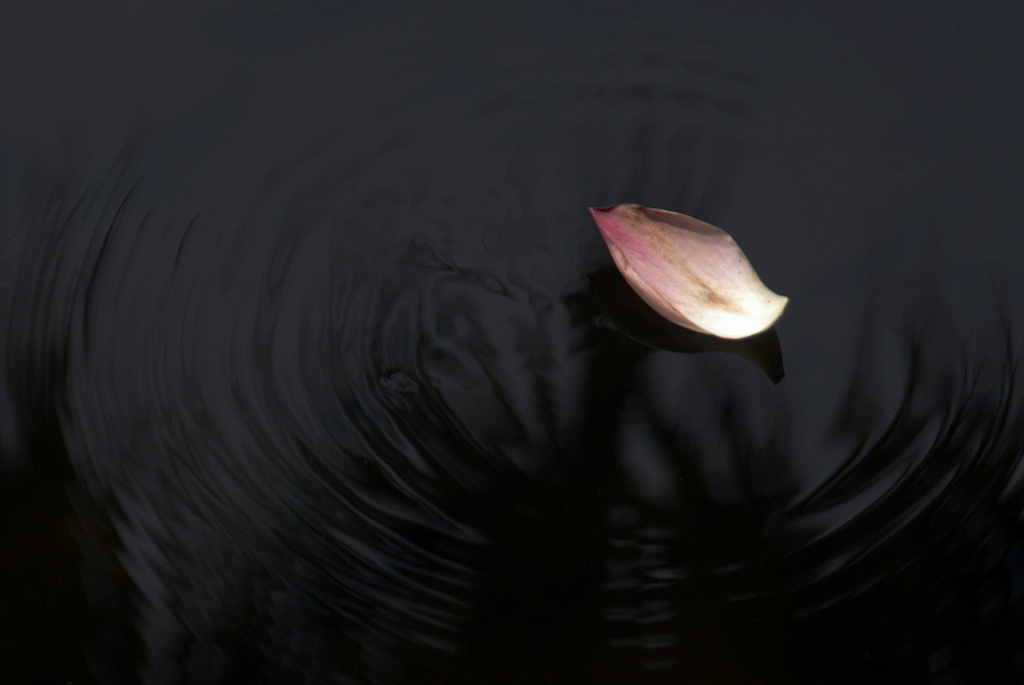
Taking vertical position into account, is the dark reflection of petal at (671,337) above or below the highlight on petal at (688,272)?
below

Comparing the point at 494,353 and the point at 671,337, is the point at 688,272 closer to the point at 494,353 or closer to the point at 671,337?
the point at 671,337

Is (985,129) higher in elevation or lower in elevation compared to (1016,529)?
higher

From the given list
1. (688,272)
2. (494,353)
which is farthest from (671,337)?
(494,353)

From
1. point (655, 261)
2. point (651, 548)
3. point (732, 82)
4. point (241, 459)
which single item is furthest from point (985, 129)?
point (241, 459)

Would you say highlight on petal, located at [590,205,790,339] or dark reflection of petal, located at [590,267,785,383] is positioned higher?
highlight on petal, located at [590,205,790,339]

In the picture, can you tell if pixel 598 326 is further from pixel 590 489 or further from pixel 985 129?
pixel 985 129
